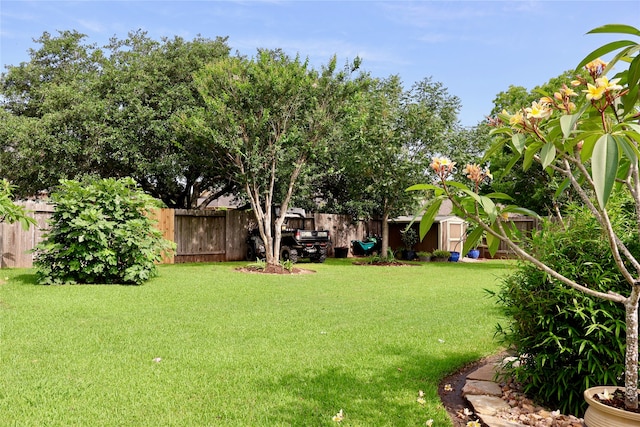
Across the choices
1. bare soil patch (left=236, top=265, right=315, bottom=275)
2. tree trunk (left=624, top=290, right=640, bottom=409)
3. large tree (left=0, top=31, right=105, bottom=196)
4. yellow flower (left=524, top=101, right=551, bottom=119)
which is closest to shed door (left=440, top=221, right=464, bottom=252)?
bare soil patch (left=236, top=265, right=315, bottom=275)

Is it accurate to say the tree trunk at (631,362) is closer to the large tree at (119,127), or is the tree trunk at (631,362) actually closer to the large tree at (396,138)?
the large tree at (119,127)

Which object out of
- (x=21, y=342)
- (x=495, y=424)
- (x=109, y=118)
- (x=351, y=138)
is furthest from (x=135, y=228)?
(x=351, y=138)

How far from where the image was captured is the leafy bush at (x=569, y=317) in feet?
8.64

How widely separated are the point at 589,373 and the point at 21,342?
4.68m

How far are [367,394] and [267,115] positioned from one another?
30.6 feet

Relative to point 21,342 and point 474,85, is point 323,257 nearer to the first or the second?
point 474,85

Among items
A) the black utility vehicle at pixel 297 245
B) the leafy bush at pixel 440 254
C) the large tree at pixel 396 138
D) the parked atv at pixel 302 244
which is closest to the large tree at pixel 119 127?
the black utility vehicle at pixel 297 245

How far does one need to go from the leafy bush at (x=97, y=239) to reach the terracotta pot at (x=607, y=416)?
24.4 ft

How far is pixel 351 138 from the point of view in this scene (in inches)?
577

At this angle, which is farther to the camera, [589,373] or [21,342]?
[21,342]

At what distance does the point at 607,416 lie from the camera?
6.77 ft

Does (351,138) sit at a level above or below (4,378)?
above

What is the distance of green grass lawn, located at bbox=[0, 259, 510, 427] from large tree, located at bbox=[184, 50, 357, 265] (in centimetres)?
525

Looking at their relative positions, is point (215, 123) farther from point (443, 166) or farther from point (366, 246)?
point (443, 166)
